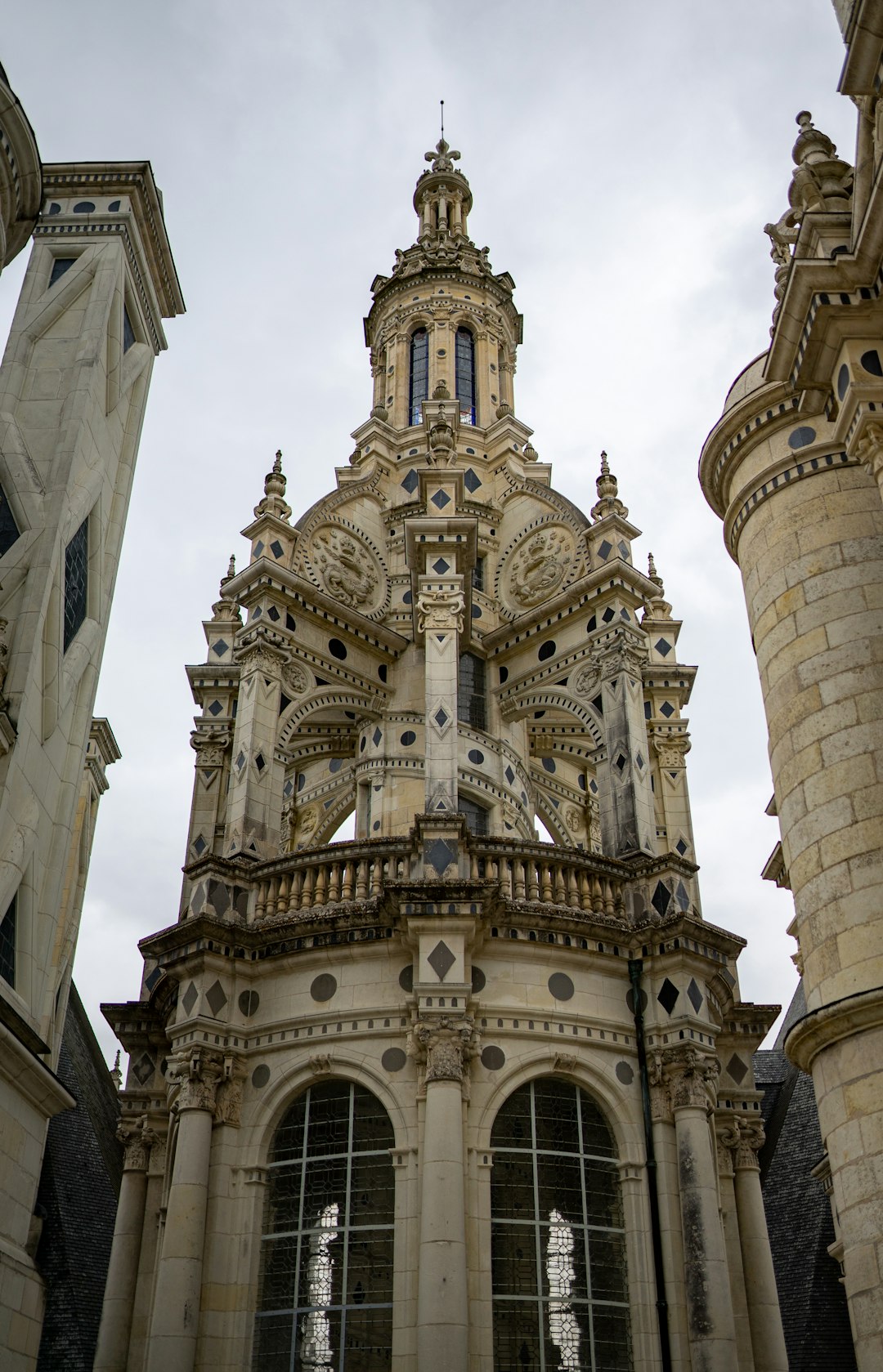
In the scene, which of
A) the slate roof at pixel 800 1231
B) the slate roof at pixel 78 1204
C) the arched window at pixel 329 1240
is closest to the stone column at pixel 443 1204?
the arched window at pixel 329 1240

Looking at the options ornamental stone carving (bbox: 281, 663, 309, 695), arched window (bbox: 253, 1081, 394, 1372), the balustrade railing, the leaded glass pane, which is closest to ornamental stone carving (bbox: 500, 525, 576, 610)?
ornamental stone carving (bbox: 281, 663, 309, 695)

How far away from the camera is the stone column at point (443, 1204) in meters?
16.3

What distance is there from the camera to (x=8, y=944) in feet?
40.1

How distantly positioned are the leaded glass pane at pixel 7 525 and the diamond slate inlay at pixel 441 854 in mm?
9108

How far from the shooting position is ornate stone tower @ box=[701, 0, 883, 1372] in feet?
34.6

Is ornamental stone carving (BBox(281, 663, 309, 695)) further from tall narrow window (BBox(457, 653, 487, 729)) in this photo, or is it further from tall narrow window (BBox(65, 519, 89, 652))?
tall narrow window (BBox(65, 519, 89, 652))

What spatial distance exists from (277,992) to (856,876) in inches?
441

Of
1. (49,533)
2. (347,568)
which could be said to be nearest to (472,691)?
(347,568)

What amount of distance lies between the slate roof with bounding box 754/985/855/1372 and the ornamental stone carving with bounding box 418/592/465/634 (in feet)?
40.6

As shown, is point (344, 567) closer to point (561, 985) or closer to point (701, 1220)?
point (561, 985)

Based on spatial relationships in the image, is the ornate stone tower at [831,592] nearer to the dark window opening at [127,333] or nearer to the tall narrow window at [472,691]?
the dark window opening at [127,333]

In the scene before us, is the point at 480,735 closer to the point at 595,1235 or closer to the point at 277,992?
the point at 277,992

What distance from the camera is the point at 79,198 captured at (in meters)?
16.6

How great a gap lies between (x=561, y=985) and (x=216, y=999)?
5.37m
